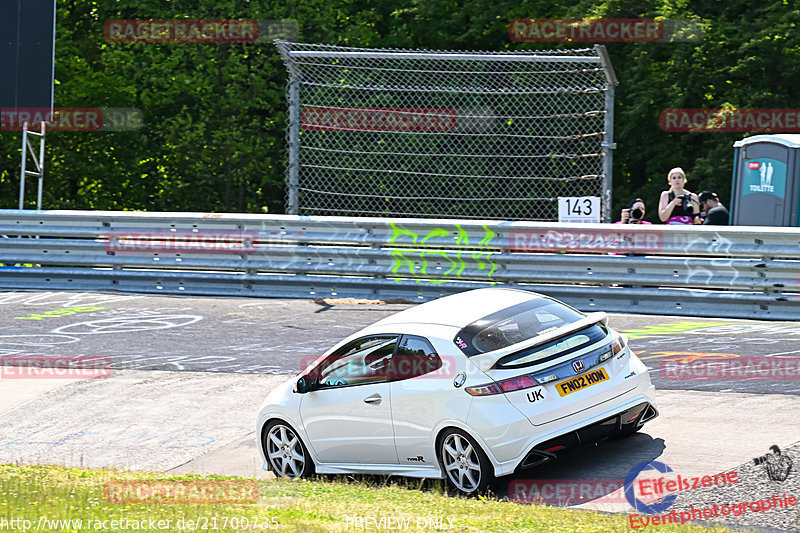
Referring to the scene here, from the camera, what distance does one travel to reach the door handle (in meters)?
8.37

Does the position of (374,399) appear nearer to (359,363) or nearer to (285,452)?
(359,363)

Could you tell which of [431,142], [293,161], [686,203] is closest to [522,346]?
[293,161]

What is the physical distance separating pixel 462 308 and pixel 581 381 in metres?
1.10

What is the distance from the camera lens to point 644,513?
22.3 feet

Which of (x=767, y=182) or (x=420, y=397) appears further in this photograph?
(x=767, y=182)

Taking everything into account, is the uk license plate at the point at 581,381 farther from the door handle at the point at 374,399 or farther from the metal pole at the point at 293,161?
the metal pole at the point at 293,161

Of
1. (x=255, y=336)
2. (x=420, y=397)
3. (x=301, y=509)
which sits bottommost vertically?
(x=301, y=509)

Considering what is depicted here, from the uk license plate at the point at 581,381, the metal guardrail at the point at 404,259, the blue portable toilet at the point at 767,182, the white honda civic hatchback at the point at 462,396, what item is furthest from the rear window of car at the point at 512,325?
the blue portable toilet at the point at 767,182

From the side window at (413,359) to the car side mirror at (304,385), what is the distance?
827mm

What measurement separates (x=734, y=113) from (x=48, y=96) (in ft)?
42.0

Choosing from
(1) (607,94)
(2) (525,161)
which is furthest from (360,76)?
(1) (607,94)

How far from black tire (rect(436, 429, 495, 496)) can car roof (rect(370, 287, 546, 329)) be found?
2.76ft

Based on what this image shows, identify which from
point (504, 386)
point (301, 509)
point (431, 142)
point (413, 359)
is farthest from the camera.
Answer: point (431, 142)

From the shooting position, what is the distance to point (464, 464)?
309 inches
